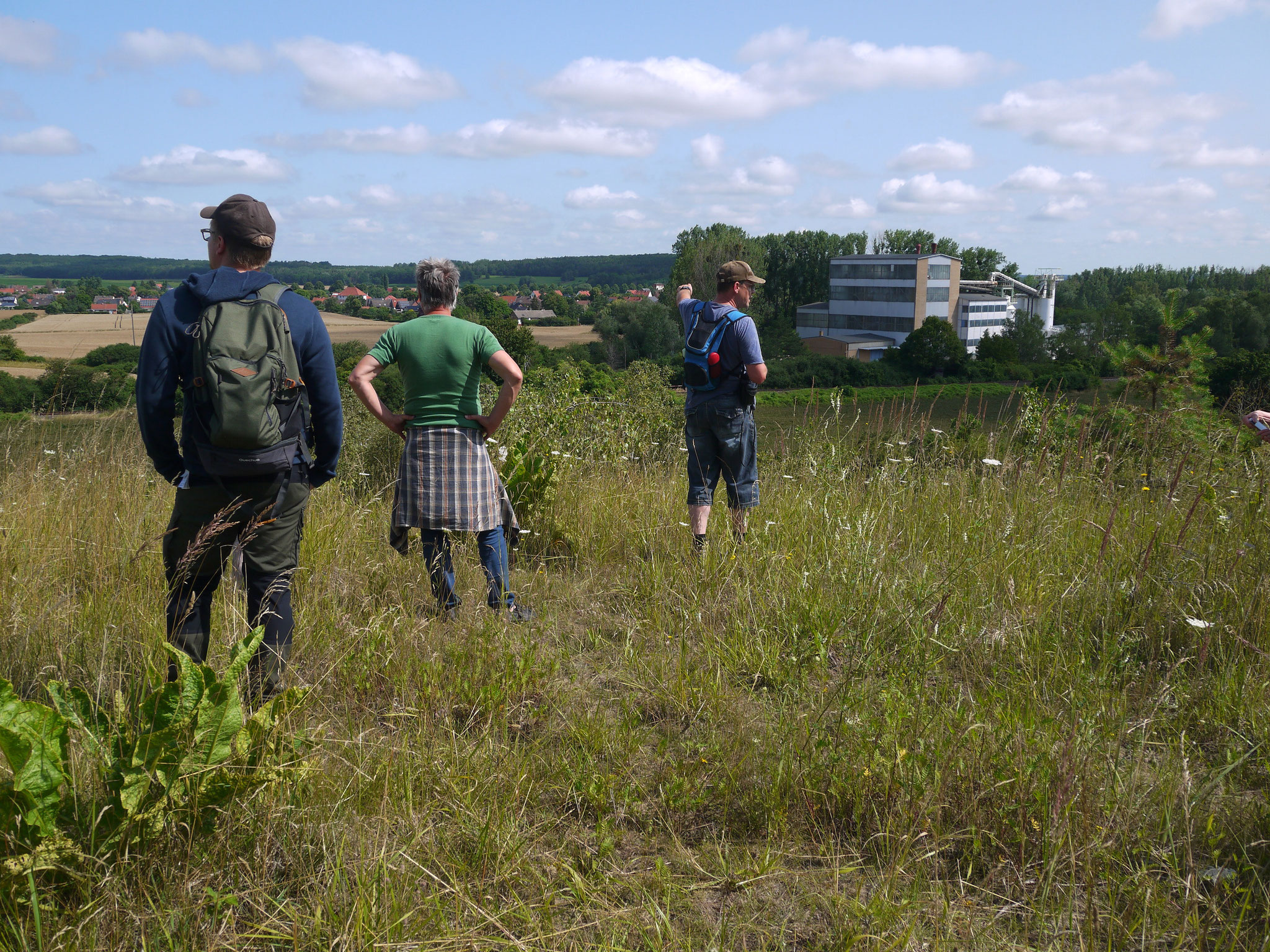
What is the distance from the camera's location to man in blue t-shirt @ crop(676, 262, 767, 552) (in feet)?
14.5

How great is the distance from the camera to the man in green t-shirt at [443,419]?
355cm

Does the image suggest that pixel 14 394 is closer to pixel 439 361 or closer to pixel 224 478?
pixel 439 361

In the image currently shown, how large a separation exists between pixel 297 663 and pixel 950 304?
A: 89892mm

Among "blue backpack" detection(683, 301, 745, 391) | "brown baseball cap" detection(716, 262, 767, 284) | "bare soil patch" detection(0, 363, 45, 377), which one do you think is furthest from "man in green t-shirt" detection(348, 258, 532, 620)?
"bare soil patch" detection(0, 363, 45, 377)

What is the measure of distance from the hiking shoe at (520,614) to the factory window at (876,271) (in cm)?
8574

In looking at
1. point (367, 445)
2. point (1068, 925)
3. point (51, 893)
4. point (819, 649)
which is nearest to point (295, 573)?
point (51, 893)

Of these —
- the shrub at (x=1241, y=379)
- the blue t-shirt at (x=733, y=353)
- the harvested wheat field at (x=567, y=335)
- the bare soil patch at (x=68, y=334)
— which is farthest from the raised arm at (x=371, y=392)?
the harvested wheat field at (x=567, y=335)

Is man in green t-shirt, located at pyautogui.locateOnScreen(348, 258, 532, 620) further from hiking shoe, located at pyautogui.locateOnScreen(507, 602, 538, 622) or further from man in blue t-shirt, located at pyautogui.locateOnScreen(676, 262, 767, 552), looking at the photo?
man in blue t-shirt, located at pyautogui.locateOnScreen(676, 262, 767, 552)

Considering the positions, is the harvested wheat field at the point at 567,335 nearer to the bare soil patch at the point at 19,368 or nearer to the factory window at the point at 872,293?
the factory window at the point at 872,293

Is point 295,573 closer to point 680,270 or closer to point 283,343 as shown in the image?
point 283,343

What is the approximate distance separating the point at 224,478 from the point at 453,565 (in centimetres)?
136

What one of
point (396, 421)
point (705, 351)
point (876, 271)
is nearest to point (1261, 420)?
point (705, 351)

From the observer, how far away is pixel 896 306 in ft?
275

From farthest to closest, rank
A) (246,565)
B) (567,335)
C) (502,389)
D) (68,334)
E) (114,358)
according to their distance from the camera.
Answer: (567,335) → (68,334) → (114,358) → (502,389) → (246,565)
